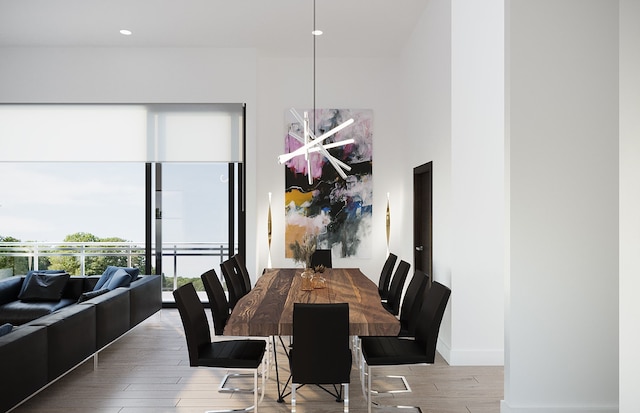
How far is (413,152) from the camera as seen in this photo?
20.2ft

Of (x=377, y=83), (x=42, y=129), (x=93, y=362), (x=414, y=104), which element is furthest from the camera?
(x=377, y=83)

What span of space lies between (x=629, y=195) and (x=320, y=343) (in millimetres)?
1689

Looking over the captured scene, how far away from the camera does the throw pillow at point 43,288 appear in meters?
5.58

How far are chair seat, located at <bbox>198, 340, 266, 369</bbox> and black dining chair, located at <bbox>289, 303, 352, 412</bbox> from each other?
1.27 feet

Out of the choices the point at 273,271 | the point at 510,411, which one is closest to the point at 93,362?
the point at 273,271

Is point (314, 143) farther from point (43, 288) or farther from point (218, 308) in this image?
point (43, 288)

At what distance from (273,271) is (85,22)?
139 inches

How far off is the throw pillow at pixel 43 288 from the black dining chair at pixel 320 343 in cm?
397

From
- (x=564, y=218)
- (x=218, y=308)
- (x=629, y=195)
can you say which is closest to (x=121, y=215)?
(x=218, y=308)

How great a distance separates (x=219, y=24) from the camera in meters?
5.68

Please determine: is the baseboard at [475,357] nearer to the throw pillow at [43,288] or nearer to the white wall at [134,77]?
the white wall at [134,77]

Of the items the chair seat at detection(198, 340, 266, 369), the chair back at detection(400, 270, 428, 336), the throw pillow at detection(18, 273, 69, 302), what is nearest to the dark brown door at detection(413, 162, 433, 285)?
the chair back at detection(400, 270, 428, 336)

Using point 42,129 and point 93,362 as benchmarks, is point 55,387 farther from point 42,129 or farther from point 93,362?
point 42,129

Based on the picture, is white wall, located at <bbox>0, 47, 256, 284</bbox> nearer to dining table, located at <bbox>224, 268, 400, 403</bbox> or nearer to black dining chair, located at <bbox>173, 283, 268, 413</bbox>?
dining table, located at <bbox>224, 268, 400, 403</bbox>
